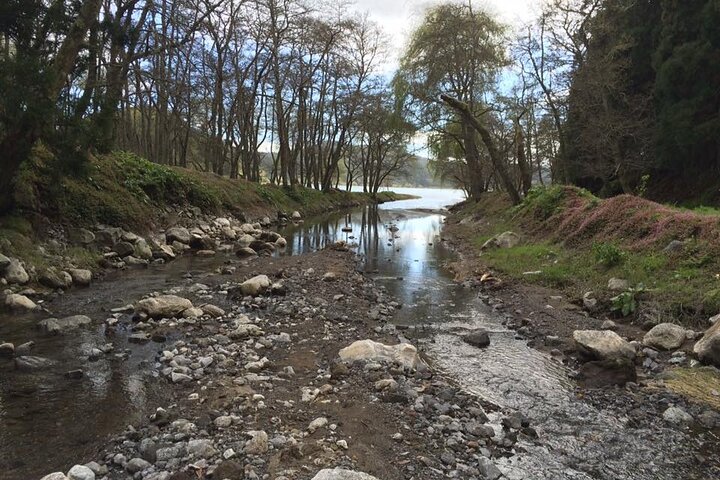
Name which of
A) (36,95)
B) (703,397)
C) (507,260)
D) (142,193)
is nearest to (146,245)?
(142,193)

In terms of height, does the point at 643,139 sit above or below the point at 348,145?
below

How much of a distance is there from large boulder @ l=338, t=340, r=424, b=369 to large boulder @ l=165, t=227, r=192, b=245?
1076 cm

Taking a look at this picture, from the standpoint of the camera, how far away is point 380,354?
20.8 ft

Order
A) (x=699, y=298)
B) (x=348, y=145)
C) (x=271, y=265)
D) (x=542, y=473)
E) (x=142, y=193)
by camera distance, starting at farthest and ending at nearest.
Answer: (x=348, y=145), (x=142, y=193), (x=271, y=265), (x=699, y=298), (x=542, y=473)

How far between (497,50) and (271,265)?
2490 cm

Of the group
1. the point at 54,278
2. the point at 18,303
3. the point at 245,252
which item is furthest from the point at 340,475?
the point at 245,252

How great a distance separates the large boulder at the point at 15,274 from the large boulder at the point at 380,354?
6720mm

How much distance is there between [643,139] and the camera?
23.0 metres

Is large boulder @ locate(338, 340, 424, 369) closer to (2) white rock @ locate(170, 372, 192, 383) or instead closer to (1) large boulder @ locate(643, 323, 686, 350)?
(2) white rock @ locate(170, 372, 192, 383)

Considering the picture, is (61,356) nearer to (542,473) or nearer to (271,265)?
(542,473)

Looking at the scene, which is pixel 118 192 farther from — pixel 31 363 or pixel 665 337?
pixel 665 337

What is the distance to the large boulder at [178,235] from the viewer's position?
50.7 ft

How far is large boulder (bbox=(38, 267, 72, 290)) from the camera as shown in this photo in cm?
937

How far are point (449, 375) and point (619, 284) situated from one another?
548 centimetres
